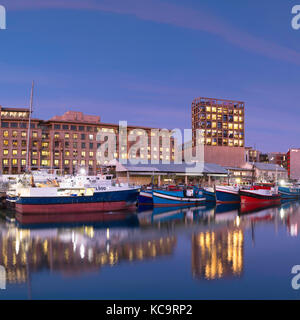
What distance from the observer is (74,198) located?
141ft

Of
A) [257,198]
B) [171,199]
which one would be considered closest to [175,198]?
[171,199]

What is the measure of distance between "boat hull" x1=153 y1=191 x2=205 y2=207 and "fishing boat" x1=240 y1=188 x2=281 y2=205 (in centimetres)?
1002

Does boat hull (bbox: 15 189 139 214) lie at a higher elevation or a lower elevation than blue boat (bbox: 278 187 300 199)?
higher

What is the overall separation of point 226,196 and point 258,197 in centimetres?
647

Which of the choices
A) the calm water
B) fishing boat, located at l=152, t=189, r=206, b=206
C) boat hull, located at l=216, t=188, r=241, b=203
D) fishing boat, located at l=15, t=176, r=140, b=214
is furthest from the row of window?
the calm water

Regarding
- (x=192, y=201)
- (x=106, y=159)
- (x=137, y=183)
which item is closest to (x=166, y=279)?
(x=192, y=201)

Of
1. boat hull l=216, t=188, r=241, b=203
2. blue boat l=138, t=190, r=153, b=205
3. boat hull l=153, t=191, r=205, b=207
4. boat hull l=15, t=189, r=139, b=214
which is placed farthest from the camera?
boat hull l=216, t=188, r=241, b=203

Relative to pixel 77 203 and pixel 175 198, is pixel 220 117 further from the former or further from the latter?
Answer: pixel 77 203

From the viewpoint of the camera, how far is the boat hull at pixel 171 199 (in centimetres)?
5512

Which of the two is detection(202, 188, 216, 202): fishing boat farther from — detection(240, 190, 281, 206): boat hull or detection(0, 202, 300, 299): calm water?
detection(0, 202, 300, 299): calm water

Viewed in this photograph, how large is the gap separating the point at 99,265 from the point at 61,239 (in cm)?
862

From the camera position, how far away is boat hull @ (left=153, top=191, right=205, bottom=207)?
5512cm

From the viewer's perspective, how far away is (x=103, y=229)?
31375mm
